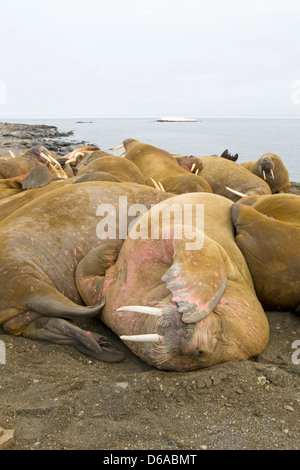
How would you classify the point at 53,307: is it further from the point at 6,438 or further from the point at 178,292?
the point at 6,438

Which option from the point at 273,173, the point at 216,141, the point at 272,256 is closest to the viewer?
the point at 272,256

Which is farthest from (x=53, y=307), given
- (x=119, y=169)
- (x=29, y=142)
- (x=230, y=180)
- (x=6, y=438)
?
(x=29, y=142)

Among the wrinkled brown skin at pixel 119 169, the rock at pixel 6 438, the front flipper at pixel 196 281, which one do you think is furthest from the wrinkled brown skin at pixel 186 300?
the wrinkled brown skin at pixel 119 169

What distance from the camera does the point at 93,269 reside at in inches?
137

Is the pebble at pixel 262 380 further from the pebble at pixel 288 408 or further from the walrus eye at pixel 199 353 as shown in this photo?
the walrus eye at pixel 199 353

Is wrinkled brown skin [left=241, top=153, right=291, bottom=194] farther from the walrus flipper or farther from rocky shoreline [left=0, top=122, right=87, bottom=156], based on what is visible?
rocky shoreline [left=0, top=122, right=87, bottom=156]

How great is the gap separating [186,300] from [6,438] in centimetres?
106

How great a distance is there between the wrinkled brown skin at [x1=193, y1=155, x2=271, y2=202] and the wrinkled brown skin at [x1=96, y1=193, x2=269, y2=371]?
4429 mm

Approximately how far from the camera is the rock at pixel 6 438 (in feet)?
6.32

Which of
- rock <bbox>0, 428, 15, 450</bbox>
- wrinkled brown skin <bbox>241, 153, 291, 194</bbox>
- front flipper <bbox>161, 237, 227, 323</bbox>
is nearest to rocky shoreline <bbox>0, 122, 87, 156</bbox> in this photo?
wrinkled brown skin <bbox>241, 153, 291, 194</bbox>
